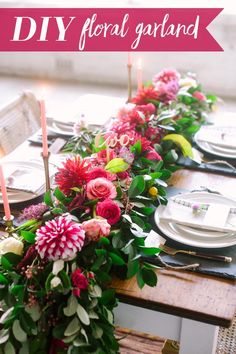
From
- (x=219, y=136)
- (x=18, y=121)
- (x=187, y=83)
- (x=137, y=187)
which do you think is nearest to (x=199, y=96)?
(x=187, y=83)

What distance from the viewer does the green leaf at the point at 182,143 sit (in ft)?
5.46

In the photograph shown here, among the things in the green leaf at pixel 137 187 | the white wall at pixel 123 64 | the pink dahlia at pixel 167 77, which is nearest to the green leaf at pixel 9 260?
the green leaf at pixel 137 187

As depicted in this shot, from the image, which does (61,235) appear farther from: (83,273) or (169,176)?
(169,176)

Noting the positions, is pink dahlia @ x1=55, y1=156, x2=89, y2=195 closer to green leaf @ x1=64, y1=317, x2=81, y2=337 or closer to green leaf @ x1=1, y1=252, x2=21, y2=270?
green leaf @ x1=1, y1=252, x2=21, y2=270

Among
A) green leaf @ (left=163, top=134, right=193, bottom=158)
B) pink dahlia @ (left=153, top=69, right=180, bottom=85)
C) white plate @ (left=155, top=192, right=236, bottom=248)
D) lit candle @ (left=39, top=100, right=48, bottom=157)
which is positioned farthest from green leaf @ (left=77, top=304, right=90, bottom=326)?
pink dahlia @ (left=153, top=69, right=180, bottom=85)

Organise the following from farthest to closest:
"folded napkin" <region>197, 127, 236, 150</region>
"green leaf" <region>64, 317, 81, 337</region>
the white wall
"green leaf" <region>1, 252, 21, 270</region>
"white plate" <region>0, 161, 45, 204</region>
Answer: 1. the white wall
2. "folded napkin" <region>197, 127, 236, 150</region>
3. "white plate" <region>0, 161, 45, 204</region>
4. "green leaf" <region>1, 252, 21, 270</region>
5. "green leaf" <region>64, 317, 81, 337</region>

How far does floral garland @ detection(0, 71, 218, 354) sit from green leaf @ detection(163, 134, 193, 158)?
0.52ft

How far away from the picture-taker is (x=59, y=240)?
1.06 meters

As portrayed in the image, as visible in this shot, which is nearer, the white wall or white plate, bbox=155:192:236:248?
white plate, bbox=155:192:236:248

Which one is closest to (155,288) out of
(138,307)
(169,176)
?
(138,307)

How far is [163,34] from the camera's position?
216 centimetres

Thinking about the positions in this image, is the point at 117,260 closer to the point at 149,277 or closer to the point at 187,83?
the point at 149,277

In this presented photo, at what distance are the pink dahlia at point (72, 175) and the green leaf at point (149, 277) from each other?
11.5 inches

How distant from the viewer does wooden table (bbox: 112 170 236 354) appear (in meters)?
1.06
